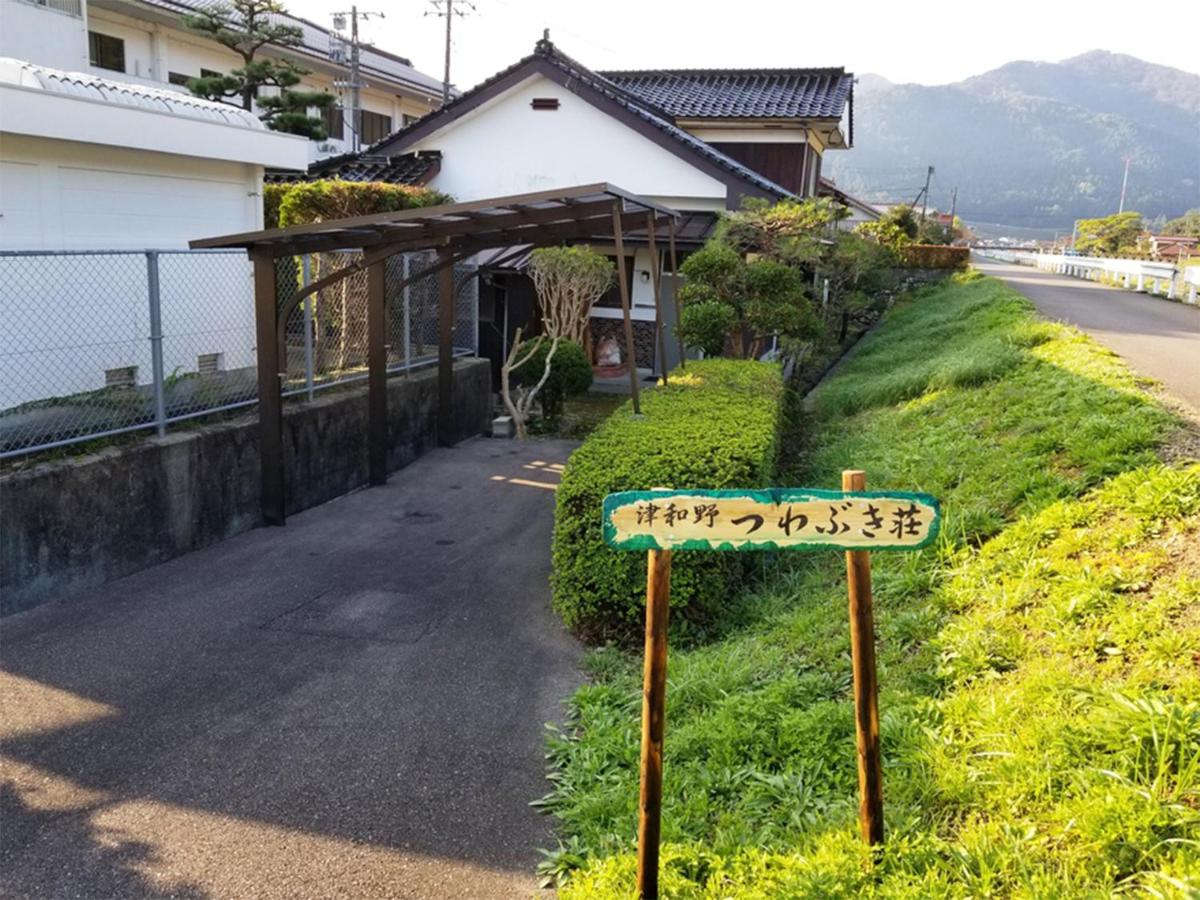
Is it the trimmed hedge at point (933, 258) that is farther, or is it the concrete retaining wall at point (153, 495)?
the trimmed hedge at point (933, 258)

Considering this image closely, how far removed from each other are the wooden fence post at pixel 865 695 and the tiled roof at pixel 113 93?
7916mm

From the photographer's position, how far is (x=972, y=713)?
3.72 m

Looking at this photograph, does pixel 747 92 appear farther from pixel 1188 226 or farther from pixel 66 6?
pixel 1188 226

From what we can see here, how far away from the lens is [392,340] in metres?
11.9

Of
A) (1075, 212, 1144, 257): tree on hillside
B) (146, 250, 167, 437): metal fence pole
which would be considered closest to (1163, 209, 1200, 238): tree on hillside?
(1075, 212, 1144, 257): tree on hillside

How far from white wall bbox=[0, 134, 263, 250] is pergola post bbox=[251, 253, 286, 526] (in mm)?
2069

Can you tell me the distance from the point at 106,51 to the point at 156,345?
1457 cm

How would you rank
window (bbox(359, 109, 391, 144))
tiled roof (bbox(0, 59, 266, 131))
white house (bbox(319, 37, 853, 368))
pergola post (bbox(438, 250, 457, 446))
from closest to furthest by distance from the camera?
tiled roof (bbox(0, 59, 266, 131)) → pergola post (bbox(438, 250, 457, 446)) → white house (bbox(319, 37, 853, 368)) → window (bbox(359, 109, 391, 144))

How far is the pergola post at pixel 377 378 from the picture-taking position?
9.29 m

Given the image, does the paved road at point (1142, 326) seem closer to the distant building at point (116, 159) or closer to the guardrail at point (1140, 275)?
the guardrail at point (1140, 275)

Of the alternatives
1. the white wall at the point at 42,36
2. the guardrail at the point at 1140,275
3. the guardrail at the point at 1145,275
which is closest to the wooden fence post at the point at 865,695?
the white wall at the point at 42,36

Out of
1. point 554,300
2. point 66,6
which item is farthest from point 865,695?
point 66,6

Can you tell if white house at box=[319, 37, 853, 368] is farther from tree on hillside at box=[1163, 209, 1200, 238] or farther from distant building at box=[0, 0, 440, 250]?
tree on hillside at box=[1163, 209, 1200, 238]

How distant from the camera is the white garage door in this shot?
8.34 metres
